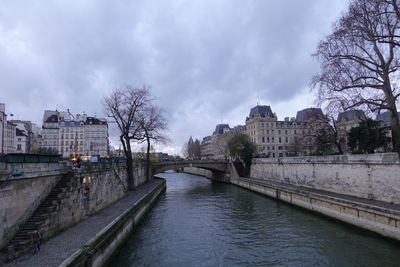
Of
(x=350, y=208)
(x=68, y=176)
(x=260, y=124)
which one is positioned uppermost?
(x=260, y=124)

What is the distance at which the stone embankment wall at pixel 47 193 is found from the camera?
10820 mm

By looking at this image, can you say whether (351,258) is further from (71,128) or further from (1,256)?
(71,128)

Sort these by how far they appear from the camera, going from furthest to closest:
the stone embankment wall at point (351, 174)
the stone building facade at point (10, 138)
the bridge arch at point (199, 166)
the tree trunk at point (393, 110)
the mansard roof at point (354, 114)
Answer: the stone building facade at point (10, 138) < the bridge arch at point (199, 166) < the mansard roof at point (354, 114) < the tree trunk at point (393, 110) < the stone embankment wall at point (351, 174)

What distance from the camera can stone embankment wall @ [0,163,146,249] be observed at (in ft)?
35.5

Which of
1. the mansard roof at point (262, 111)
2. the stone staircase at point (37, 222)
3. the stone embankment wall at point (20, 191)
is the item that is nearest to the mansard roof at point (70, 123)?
the mansard roof at point (262, 111)

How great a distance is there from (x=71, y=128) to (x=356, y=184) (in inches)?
3417

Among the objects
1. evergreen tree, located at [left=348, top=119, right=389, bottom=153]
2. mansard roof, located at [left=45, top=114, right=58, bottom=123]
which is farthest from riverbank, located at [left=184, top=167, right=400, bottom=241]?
mansard roof, located at [left=45, top=114, right=58, bottom=123]

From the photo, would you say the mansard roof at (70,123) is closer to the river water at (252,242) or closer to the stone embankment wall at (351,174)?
the stone embankment wall at (351,174)

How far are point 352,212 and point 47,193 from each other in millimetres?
20184

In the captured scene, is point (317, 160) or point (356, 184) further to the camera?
point (317, 160)

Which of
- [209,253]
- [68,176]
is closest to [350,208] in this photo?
[209,253]

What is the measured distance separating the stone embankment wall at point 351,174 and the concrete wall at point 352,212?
3498 millimetres

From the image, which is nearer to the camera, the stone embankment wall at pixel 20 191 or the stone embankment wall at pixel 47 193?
the stone embankment wall at pixel 20 191

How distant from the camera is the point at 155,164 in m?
53.4
